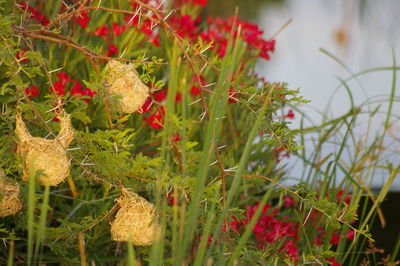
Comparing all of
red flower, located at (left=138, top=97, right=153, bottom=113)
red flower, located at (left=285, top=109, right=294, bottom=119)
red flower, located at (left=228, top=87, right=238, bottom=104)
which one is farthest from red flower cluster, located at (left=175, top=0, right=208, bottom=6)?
red flower, located at (left=228, top=87, right=238, bottom=104)

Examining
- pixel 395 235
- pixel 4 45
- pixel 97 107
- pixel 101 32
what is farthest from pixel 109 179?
pixel 395 235

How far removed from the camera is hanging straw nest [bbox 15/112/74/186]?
1.37 m

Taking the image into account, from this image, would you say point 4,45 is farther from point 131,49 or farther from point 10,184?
point 131,49

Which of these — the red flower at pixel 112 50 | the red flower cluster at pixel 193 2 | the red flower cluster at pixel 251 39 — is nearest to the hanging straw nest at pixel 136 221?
the red flower at pixel 112 50

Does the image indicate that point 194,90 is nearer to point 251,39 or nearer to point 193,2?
point 251,39

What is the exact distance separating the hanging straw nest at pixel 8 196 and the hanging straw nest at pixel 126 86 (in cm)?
30

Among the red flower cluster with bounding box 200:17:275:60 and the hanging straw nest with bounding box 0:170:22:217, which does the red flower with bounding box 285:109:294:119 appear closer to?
the red flower cluster with bounding box 200:17:275:60

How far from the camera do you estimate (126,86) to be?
56.5 inches

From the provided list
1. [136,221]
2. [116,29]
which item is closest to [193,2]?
[116,29]

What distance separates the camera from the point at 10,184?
4.71 feet

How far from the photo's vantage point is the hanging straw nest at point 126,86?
1.43 metres

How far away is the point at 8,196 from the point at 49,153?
0.50 ft

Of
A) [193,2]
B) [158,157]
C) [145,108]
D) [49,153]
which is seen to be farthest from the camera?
[193,2]

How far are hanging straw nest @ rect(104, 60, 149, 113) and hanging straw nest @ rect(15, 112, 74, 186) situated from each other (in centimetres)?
12
